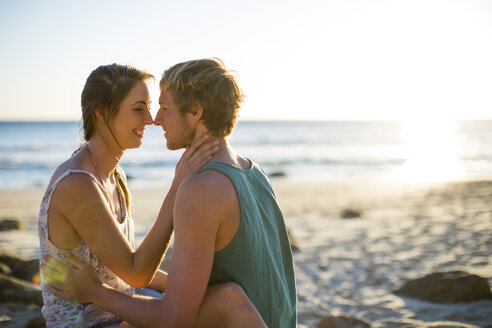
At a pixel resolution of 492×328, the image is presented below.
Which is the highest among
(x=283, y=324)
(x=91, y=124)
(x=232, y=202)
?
(x=91, y=124)

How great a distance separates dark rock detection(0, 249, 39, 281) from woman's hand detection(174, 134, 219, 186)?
451cm

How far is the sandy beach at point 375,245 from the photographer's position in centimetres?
545

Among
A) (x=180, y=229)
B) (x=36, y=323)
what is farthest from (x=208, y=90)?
(x=36, y=323)

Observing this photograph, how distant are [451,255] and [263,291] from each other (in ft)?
21.4

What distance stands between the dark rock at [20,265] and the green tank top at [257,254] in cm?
471

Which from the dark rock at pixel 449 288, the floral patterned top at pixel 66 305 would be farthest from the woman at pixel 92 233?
the dark rock at pixel 449 288

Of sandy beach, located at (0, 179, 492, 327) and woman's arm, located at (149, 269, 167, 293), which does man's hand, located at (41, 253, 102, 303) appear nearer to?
woman's arm, located at (149, 269, 167, 293)

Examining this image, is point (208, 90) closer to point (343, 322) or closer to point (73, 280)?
point (73, 280)

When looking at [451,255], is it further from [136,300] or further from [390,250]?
[136,300]

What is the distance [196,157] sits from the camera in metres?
2.87

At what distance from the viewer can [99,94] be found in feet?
11.0

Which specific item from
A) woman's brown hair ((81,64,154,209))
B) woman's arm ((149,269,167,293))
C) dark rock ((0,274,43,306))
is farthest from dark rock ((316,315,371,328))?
dark rock ((0,274,43,306))

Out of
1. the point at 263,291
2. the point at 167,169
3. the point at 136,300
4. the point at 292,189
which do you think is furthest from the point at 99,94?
the point at 167,169

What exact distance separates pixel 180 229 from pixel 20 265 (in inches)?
202
